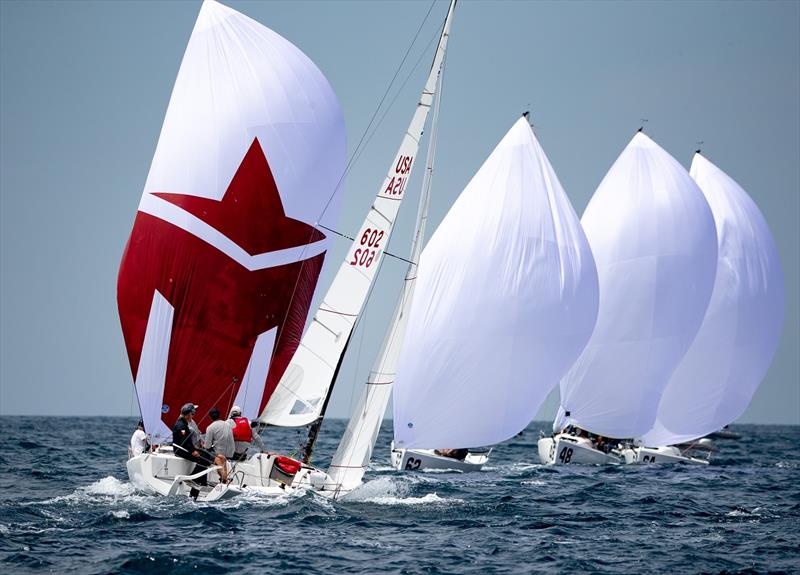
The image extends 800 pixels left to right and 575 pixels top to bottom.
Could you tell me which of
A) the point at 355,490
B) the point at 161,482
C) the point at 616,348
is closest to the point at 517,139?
the point at 616,348

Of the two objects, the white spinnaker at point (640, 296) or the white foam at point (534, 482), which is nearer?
the white foam at point (534, 482)

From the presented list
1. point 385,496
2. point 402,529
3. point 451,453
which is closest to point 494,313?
point 451,453

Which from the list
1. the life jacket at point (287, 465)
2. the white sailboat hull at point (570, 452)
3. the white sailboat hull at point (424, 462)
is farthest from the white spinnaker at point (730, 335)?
the life jacket at point (287, 465)

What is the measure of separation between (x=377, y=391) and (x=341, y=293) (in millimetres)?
1839

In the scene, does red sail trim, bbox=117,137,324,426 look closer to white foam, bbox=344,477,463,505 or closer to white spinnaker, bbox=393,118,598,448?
white foam, bbox=344,477,463,505

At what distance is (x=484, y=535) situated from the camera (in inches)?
633

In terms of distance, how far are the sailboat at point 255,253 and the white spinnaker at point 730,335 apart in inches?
701

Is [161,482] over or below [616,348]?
below

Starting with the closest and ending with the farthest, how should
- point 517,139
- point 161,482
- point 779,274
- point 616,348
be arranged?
point 161,482 < point 517,139 < point 616,348 < point 779,274

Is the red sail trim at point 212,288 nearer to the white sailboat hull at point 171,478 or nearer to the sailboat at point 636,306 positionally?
the white sailboat hull at point 171,478

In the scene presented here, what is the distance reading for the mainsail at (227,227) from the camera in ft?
63.7

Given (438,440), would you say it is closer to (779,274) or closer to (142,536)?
(142,536)

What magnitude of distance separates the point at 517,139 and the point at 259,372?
35.0ft

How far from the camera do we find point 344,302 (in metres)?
18.8
